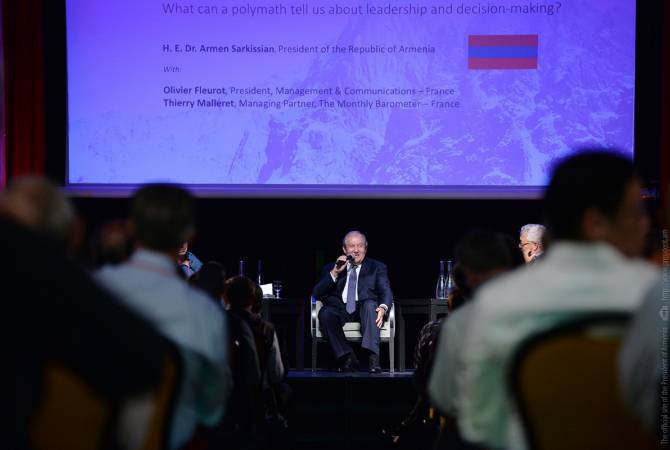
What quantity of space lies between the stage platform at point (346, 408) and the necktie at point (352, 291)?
48 centimetres

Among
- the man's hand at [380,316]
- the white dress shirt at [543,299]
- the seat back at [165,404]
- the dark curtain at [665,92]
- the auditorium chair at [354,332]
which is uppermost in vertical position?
the dark curtain at [665,92]

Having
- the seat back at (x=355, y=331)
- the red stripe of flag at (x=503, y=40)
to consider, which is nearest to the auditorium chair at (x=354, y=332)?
the seat back at (x=355, y=331)

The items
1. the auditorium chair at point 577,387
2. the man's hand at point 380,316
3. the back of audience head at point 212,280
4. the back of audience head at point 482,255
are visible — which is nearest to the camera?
the auditorium chair at point 577,387

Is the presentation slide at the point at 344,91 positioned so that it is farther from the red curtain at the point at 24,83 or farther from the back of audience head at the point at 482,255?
the back of audience head at the point at 482,255

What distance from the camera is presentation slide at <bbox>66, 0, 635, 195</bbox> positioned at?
6469mm

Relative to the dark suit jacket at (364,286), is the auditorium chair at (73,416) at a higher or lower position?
higher

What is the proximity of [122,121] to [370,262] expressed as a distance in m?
2.05

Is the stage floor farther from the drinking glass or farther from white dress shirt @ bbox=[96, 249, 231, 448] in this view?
white dress shirt @ bbox=[96, 249, 231, 448]

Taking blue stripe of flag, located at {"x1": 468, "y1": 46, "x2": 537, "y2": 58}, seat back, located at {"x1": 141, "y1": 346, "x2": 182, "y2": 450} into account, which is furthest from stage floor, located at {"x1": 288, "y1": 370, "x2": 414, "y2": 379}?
seat back, located at {"x1": 141, "y1": 346, "x2": 182, "y2": 450}

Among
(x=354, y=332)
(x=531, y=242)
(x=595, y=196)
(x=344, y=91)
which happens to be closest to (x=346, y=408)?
(x=354, y=332)

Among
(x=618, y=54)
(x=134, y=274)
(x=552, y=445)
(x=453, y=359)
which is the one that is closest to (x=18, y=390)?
(x=134, y=274)

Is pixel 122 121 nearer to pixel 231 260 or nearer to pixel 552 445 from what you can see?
pixel 231 260

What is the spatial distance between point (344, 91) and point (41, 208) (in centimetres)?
520

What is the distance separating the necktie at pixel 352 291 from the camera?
657 cm
